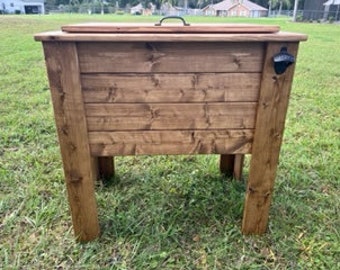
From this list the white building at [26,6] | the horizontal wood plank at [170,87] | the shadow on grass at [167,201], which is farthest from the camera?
the white building at [26,6]

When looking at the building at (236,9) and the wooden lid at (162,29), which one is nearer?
the wooden lid at (162,29)

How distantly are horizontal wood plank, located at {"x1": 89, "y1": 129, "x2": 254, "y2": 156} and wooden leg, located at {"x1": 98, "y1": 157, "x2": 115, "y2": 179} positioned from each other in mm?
571

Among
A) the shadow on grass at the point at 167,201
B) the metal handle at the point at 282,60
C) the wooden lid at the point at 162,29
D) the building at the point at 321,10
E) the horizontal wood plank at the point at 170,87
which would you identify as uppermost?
the wooden lid at the point at 162,29

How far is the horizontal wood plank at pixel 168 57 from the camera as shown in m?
1.16

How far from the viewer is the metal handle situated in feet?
3.81

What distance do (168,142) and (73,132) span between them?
0.37m

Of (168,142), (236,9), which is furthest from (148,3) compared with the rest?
(168,142)

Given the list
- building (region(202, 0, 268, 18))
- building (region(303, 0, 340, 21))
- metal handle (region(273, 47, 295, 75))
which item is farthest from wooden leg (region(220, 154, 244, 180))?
building (region(202, 0, 268, 18))

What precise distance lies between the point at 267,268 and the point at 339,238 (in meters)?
0.41

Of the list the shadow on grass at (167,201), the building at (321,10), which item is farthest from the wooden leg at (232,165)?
the building at (321,10)

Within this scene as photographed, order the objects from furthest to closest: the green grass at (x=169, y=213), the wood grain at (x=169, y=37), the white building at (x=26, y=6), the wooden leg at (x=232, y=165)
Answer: the white building at (x=26, y=6), the wooden leg at (x=232, y=165), the green grass at (x=169, y=213), the wood grain at (x=169, y=37)

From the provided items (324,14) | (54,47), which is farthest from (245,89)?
(324,14)

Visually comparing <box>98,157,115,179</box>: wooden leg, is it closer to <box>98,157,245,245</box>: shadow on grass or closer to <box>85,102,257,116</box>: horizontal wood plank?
<box>98,157,245,245</box>: shadow on grass

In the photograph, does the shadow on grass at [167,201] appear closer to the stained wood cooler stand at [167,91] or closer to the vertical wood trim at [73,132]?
the vertical wood trim at [73,132]
